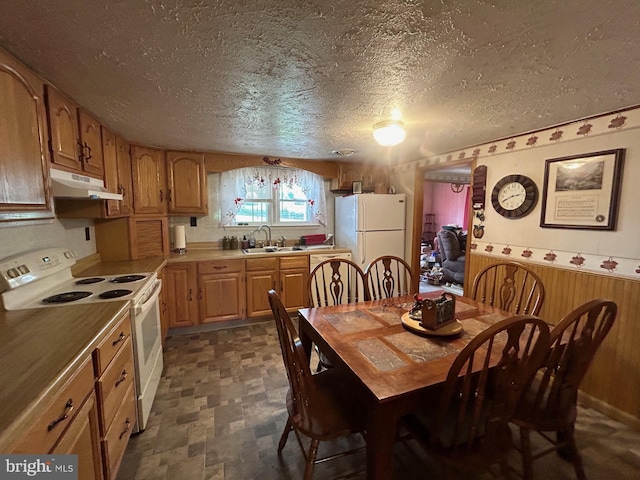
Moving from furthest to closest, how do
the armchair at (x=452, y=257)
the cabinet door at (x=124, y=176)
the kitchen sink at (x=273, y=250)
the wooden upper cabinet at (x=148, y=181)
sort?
the armchair at (x=452, y=257)
the kitchen sink at (x=273, y=250)
the wooden upper cabinet at (x=148, y=181)
the cabinet door at (x=124, y=176)

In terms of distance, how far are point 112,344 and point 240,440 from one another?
95 centimetres

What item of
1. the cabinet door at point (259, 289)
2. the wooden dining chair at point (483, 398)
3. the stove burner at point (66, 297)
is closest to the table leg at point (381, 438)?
the wooden dining chair at point (483, 398)

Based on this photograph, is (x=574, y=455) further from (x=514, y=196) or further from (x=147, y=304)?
(x=147, y=304)

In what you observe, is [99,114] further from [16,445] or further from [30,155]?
[16,445]

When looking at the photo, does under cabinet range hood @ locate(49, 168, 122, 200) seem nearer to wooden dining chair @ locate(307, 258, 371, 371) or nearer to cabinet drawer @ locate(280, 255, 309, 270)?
wooden dining chair @ locate(307, 258, 371, 371)

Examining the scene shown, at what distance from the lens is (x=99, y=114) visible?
2.02 metres

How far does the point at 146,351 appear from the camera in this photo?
1934 mm

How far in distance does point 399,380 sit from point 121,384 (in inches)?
56.3

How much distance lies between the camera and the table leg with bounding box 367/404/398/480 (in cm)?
110

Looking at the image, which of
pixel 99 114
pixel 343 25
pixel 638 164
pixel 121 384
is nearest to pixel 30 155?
pixel 99 114

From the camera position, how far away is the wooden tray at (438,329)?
4.87 ft

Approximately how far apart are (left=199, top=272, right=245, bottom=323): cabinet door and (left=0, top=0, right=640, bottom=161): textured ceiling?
5.57 ft

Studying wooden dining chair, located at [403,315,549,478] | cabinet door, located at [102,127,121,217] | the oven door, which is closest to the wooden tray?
wooden dining chair, located at [403,315,549,478]

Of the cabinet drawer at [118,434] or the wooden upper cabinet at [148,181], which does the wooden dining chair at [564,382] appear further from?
the wooden upper cabinet at [148,181]
